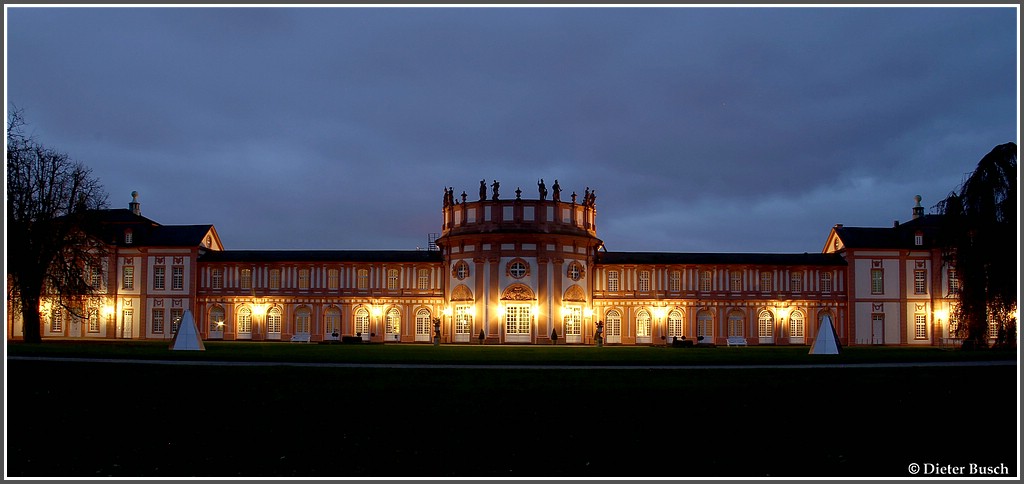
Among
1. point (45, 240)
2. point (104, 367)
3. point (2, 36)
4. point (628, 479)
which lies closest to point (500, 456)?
point (628, 479)

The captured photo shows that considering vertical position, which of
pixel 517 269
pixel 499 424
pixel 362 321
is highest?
pixel 517 269

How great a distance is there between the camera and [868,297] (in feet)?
193

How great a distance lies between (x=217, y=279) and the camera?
6044 cm

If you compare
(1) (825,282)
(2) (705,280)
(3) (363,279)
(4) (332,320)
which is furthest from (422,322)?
(1) (825,282)

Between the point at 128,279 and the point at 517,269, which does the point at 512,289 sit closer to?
the point at 517,269

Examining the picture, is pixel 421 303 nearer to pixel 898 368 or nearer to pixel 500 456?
pixel 898 368

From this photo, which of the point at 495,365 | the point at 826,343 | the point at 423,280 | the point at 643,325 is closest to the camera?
the point at 495,365

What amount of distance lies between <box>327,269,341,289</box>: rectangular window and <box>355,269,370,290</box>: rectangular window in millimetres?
1312

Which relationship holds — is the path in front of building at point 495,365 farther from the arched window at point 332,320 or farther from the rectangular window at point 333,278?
the rectangular window at point 333,278

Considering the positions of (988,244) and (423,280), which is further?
(423,280)

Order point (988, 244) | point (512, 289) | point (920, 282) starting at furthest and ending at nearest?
point (920, 282) < point (512, 289) < point (988, 244)

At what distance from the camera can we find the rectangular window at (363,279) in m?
60.0

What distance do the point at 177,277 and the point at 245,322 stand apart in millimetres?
5544

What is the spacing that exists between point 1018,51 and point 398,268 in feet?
157
